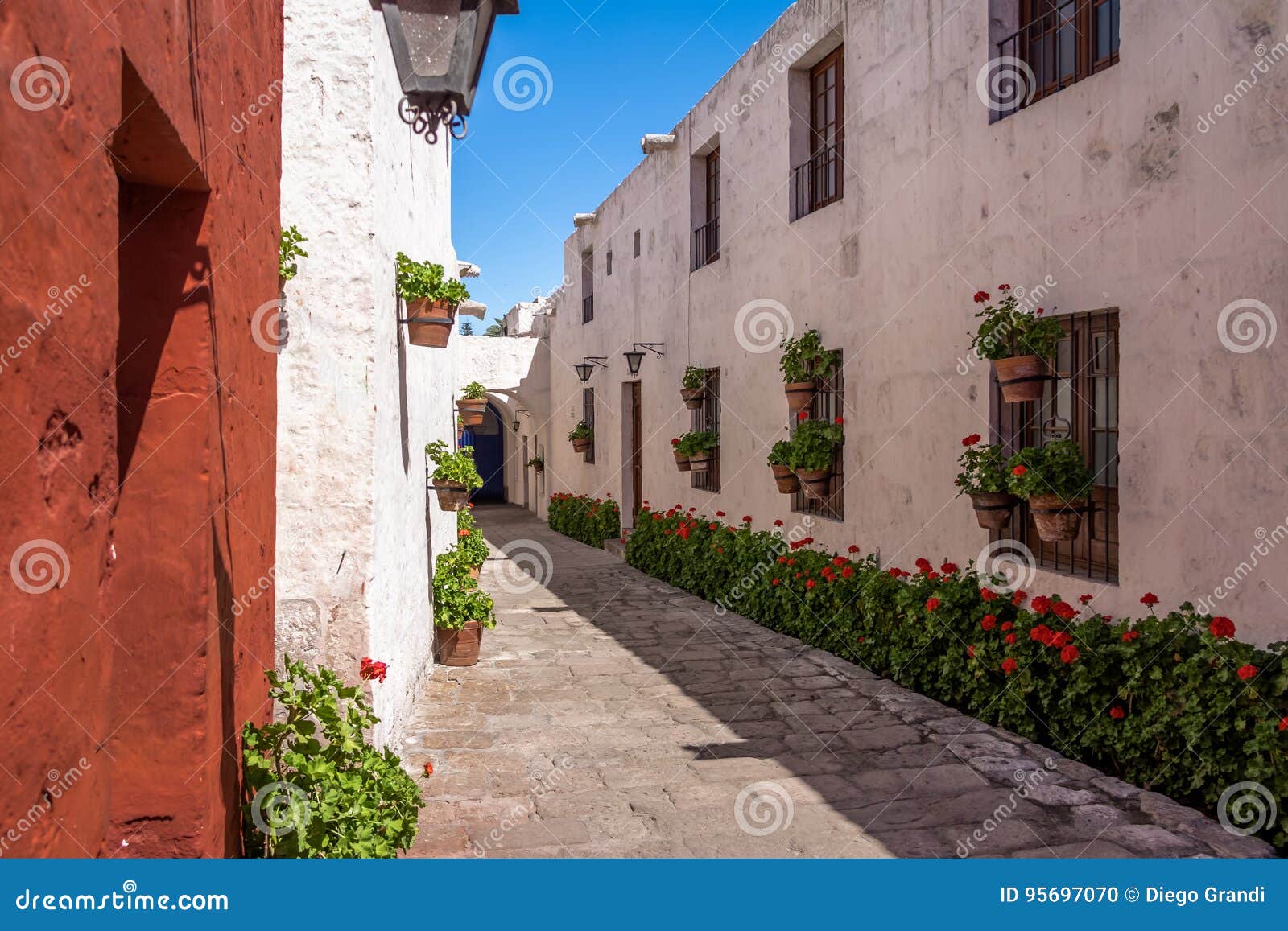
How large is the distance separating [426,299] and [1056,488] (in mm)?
3675

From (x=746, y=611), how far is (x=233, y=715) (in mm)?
6869

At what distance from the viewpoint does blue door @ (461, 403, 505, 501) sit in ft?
101

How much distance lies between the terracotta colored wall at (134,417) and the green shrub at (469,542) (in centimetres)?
500

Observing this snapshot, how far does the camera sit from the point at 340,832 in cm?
322

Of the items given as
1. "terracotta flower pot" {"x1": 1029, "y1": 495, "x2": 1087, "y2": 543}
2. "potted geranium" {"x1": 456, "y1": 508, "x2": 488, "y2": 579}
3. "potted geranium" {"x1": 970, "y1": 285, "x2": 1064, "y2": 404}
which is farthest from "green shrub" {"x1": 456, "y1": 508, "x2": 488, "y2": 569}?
"terracotta flower pot" {"x1": 1029, "y1": 495, "x2": 1087, "y2": 543}

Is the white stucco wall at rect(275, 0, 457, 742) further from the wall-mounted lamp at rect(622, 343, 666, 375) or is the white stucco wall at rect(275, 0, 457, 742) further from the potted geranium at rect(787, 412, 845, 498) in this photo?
the wall-mounted lamp at rect(622, 343, 666, 375)

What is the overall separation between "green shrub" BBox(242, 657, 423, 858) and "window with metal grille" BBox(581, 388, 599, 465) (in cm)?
1392

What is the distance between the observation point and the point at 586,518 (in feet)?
56.2

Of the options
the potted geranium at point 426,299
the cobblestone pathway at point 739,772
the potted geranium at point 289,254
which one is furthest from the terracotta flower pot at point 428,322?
the cobblestone pathway at point 739,772

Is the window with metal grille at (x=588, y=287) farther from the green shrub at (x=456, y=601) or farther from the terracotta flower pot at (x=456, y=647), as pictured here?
the terracotta flower pot at (x=456, y=647)

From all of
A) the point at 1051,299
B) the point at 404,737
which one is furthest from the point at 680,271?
the point at 404,737

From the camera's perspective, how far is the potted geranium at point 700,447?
36.5ft

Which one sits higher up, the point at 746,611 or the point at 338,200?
the point at 338,200

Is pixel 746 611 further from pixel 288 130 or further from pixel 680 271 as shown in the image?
pixel 288 130
